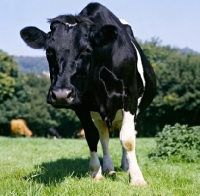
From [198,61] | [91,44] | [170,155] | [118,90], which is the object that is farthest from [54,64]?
[198,61]

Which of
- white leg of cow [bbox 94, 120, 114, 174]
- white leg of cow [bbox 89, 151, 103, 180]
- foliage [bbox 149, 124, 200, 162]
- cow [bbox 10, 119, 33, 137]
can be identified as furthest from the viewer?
cow [bbox 10, 119, 33, 137]

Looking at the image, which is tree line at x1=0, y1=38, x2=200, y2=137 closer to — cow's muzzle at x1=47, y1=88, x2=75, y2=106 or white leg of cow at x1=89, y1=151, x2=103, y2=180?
white leg of cow at x1=89, y1=151, x2=103, y2=180

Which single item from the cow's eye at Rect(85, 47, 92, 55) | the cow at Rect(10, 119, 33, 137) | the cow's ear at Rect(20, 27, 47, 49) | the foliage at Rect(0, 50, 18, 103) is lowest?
the cow at Rect(10, 119, 33, 137)

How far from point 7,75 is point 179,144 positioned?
43046 mm

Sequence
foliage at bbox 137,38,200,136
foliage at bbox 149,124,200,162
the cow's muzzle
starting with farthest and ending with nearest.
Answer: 1. foliage at bbox 137,38,200,136
2. foliage at bbox 149,124,200,162
3. the cow's muzzle

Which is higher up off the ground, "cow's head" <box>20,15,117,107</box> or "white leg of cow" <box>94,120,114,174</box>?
"cow's head" <box>20,15,117,107</box>

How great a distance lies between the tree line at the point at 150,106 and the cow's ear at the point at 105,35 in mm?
36904

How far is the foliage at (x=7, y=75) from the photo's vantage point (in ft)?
155

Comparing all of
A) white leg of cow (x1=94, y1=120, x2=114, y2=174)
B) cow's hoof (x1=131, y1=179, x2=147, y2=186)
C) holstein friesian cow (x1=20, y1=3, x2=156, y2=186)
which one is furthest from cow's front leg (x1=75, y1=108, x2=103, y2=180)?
cow's hoof (x1=131, y1=179, x2=147, y2=186)

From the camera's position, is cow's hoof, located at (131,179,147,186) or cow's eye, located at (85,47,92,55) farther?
cow's hoof, located at (131,179,147,186)

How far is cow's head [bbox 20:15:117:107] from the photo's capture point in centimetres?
395

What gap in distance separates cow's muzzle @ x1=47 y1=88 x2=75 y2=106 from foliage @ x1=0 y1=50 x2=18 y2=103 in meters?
44.4

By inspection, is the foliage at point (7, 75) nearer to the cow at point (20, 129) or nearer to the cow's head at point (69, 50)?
the cow at point (20, 129)

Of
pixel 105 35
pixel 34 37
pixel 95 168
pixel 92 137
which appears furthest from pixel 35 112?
pixel 105 35
